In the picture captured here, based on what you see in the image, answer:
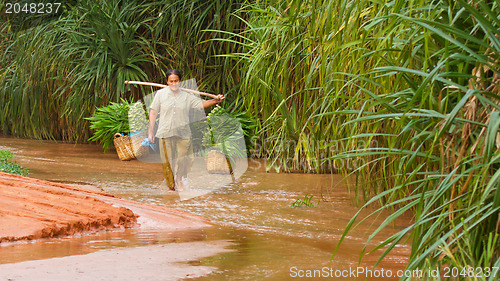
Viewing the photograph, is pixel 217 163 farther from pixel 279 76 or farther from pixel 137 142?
pixel 279 76

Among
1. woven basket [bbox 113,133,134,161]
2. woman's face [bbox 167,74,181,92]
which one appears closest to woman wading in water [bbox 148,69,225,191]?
woman's face [bbox 167,74,181,92]

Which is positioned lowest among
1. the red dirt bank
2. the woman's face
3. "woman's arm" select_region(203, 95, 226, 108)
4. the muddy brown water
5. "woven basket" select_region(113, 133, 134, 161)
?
the muddy brown water

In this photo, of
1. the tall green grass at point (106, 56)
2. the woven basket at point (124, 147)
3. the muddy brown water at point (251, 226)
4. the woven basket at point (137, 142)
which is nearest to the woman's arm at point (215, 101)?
the muddy brown water at point (251, 226)

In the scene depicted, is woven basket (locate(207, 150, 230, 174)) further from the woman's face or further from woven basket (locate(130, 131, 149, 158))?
the woman's face

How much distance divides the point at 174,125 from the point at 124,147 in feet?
9.49

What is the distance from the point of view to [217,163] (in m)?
9.23

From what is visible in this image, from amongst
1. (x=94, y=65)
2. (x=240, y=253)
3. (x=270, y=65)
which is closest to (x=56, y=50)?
(x=94, y=65)

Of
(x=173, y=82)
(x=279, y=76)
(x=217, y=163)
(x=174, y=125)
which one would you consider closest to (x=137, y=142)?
(x=217, y=163)

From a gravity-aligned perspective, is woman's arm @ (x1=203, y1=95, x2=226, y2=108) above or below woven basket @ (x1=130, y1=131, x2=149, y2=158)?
above

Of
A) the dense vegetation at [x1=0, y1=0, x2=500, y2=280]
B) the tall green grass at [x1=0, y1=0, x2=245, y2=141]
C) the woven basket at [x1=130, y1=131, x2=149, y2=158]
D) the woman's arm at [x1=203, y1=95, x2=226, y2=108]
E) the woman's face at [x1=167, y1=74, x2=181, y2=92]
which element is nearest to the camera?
the dense vegetation at [x1=0, y1=0, x2=500, y2=280]

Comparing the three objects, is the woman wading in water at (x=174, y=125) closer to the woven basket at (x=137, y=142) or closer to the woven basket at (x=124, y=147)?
the woven basket at (x=137, y=142)

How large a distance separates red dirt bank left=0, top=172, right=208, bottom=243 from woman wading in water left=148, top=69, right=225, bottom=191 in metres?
1.88

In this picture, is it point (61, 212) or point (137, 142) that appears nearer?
point (61, 212)

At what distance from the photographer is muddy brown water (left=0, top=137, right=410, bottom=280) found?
3986 mm
